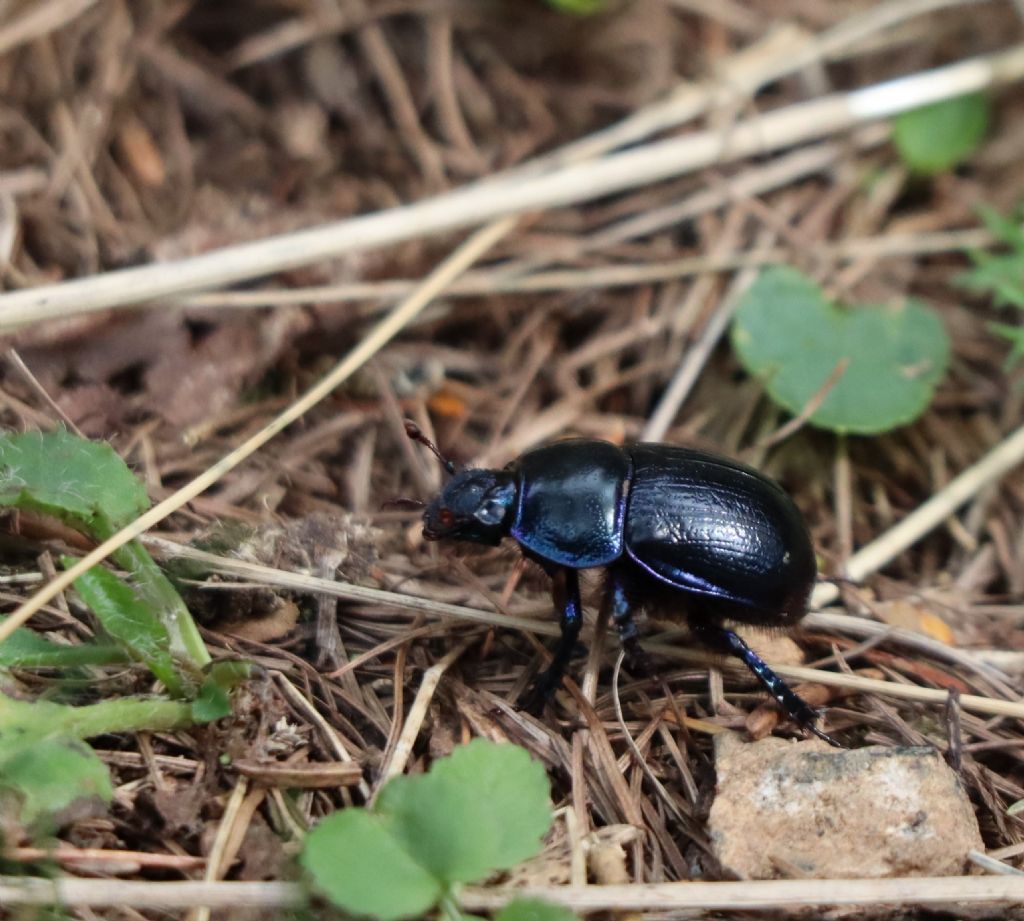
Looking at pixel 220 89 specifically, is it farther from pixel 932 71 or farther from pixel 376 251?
pixel 932 71

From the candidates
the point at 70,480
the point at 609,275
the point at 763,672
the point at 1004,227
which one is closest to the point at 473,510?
the point at 763,672

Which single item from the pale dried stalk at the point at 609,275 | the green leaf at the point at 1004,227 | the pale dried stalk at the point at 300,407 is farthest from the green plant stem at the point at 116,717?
the green leaf at the point at 1004,227

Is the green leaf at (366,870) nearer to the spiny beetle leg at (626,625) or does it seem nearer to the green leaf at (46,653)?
the green leaf at (46,653)

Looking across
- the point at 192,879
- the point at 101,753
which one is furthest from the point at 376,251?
the point at 192,879

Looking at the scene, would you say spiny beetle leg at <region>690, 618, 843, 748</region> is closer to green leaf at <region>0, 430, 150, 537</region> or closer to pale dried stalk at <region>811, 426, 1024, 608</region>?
pale dried stalk at <region>811, 426, 1024, 608</region>

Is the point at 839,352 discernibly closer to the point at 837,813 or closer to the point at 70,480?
the point at 837,813

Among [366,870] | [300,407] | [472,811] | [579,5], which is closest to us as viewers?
[366,870]
